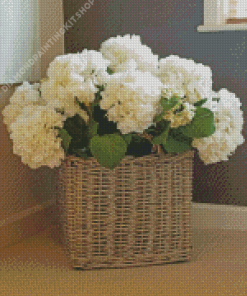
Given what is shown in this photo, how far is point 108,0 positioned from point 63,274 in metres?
1.28

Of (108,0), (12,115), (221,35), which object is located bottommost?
(12,115)

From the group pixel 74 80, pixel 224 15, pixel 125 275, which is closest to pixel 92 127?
pixel 74 80

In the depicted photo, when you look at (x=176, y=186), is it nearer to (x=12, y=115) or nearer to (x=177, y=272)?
(x=177, y=272)

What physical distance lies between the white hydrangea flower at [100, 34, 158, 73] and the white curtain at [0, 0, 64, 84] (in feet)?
1.39

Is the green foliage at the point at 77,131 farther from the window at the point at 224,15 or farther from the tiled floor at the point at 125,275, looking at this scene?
the window at the point at 224,15

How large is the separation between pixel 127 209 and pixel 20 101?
0.58m

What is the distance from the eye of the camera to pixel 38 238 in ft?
7.30

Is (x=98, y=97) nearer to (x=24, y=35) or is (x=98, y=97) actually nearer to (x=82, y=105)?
(x=82, y=105)

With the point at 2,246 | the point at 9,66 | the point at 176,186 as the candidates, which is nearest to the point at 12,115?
the point at 9,66

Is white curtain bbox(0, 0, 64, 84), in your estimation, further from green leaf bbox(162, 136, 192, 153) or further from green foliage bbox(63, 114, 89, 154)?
green leaf bbox(162, 136, 192, 153)

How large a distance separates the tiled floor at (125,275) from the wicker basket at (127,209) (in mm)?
56

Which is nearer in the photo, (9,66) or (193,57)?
(9,66)

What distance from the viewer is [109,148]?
171 cm

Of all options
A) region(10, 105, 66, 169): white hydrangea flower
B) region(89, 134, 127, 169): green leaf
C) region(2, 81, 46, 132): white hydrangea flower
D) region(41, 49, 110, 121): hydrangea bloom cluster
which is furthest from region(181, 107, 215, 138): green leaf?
region(2, 81, 46, 132): white hydrangea flower
